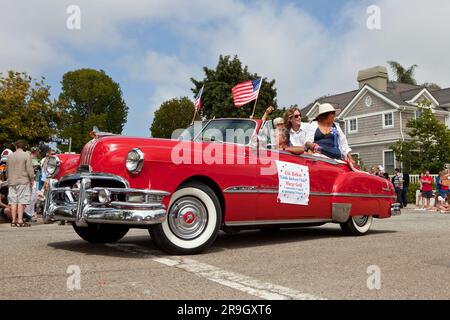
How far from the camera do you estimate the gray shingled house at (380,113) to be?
119ft

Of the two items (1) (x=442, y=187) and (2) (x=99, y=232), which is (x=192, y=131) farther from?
(1) (x=442, y=187)

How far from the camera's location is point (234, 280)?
3.70 metres

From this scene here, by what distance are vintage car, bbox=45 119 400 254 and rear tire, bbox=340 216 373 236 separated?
11.7 inches

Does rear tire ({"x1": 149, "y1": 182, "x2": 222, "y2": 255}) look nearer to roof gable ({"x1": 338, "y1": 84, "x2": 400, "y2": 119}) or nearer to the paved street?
the paved street

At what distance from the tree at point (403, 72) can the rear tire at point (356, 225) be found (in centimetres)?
4669

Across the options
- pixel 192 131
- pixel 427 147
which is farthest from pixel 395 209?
pixel 427 147

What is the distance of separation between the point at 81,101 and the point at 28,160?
55.4m

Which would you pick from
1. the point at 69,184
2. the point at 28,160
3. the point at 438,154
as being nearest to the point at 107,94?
the point at 438,154

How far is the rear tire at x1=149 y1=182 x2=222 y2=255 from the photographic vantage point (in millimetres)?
4730

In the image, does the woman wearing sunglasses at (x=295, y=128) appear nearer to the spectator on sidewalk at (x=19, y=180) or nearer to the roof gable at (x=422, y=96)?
the spectator on sidewalk at (x=19, y=180)

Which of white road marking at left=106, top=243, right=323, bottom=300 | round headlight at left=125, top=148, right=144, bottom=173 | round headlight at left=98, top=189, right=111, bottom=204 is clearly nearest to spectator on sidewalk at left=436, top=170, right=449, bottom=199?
white road marking at left=106, top=243, right=323, bottom=300

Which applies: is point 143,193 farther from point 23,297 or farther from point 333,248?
point 333,248

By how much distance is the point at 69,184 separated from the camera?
5.14 meters

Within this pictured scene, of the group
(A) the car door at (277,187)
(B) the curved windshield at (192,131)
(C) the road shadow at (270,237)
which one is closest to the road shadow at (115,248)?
(C) the road shadow at (270,237)
